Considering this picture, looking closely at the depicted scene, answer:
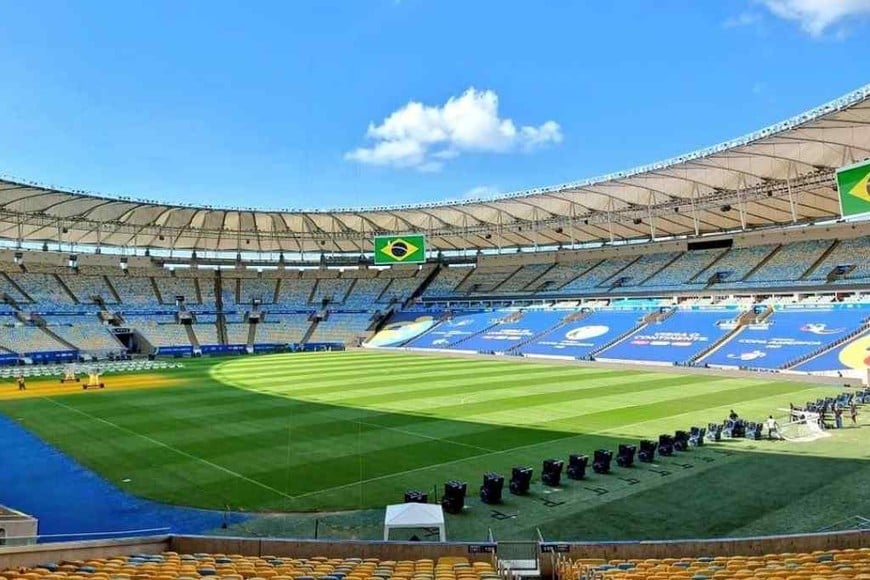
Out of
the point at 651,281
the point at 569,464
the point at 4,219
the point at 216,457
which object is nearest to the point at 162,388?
the point at 216,457

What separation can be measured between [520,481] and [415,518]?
4278 millimetres

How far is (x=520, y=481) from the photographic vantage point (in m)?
15.4

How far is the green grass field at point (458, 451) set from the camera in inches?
542

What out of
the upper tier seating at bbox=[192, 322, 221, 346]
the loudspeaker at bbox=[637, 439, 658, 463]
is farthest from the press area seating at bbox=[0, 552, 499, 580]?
the upper tier seating at bbox=[192, 322, 221, 346]

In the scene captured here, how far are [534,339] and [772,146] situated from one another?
2521 centimetres

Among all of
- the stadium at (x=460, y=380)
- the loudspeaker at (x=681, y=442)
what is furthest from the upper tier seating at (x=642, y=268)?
the loudspeaker at (x=681, y=442)

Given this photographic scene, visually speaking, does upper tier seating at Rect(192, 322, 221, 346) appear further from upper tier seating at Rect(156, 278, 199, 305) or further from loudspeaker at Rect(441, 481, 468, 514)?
loudspeaker at Rect(441, 481, 468, 514)

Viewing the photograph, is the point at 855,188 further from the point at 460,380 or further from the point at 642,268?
the point at 642,268

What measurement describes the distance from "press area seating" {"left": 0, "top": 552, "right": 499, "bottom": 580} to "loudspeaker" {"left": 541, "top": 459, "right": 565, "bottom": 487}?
6.54 m

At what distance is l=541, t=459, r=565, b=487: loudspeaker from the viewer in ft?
52.4

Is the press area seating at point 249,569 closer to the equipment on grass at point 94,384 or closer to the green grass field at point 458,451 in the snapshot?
the green grass field at point 458,451

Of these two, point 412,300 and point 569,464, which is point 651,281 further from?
point 569,464

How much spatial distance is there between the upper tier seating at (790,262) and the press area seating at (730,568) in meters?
48.9

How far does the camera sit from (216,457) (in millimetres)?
19234
